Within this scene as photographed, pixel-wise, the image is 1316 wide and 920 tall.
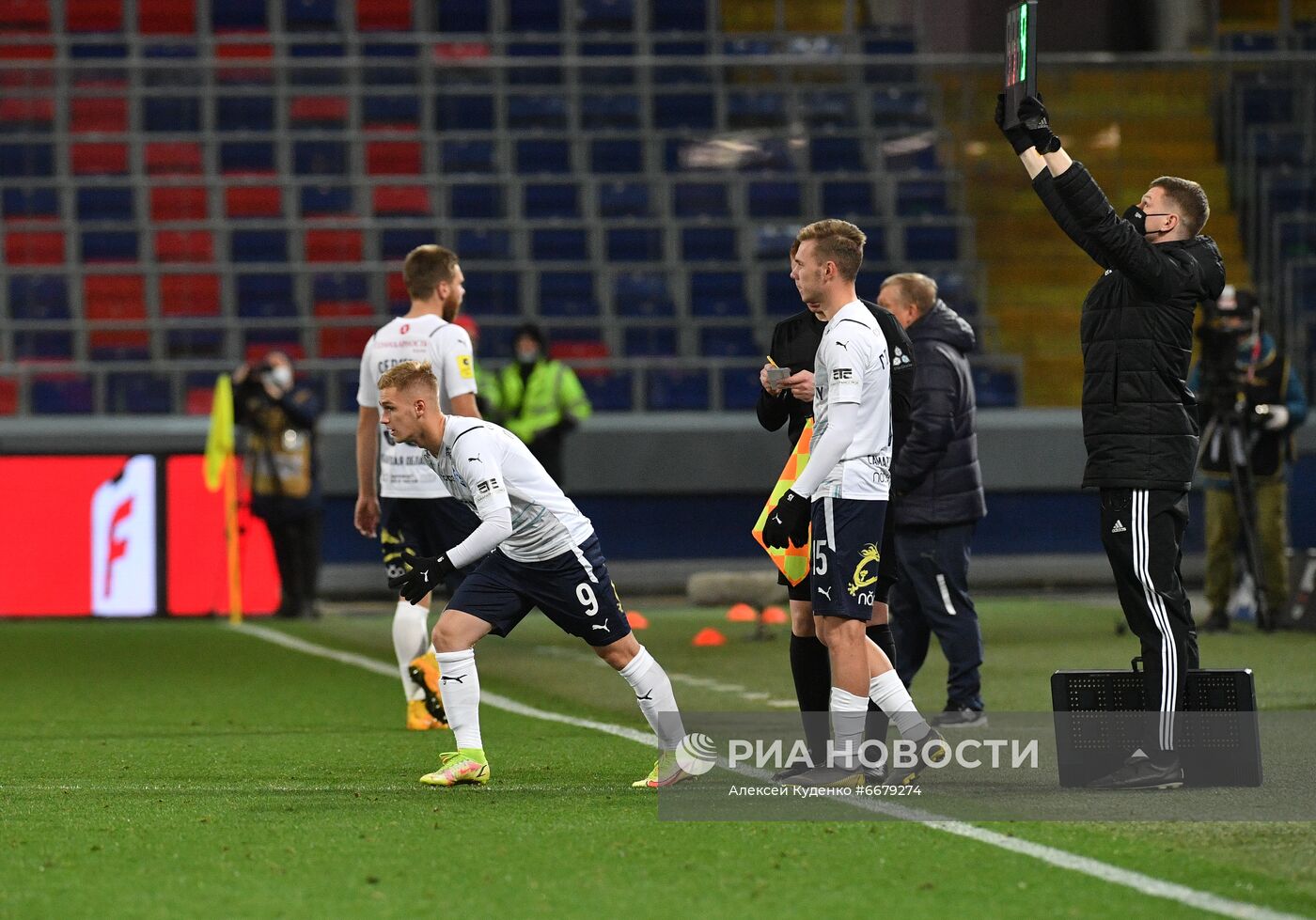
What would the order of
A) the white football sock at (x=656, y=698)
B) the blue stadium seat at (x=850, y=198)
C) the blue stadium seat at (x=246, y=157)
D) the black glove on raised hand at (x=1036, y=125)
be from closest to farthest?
the black glove on raised hand at (x=1036, y=125)
the white football sock at (x=656, y=698)
the blue stadium seat at (x=850, y=198)
the blue stadium seat at (x=246, y=157)

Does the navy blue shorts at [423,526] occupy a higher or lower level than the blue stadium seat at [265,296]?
lower

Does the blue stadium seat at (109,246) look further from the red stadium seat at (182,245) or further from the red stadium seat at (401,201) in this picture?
the red stadium seat at (401,201)

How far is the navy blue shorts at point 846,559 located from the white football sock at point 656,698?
71 centimetres

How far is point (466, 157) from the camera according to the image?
20875 mm

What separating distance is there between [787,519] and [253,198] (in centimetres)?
1519

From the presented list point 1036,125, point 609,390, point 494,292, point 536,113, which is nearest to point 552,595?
point 1036,125

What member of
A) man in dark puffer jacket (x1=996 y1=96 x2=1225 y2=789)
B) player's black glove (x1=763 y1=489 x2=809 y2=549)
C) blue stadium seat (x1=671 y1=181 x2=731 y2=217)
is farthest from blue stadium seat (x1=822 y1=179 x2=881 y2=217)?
player's black glove (x1=763 y1=489 x2=809 y2=549)

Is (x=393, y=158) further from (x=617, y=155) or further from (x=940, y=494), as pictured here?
(x=940, y=494)

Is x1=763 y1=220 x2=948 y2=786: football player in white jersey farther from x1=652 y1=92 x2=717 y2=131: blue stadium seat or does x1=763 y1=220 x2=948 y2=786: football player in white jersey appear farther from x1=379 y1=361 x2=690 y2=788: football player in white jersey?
x1=652 y1=92 x2=717 y2=131: blue stadium seat

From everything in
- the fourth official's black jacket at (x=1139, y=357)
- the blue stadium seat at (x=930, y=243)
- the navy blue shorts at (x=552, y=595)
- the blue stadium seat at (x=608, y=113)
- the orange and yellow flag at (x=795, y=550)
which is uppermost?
the blue stadium seat at (x=608, y=113)

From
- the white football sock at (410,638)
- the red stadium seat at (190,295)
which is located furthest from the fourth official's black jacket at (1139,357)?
the red stadium seat at (190,295)

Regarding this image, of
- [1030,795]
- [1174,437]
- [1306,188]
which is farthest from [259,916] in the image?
[1306,188]

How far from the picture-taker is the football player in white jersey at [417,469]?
8.64 m

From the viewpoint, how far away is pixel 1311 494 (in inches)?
712
